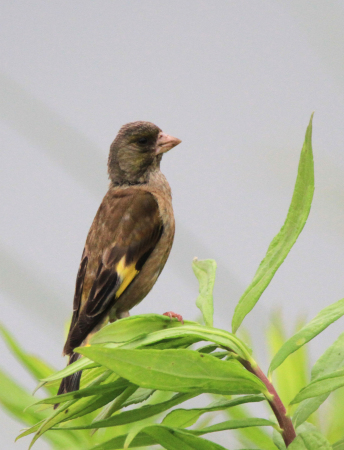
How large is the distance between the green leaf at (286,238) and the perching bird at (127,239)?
0.88 m

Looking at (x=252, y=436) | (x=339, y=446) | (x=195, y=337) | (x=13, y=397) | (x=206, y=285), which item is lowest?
(x=13, y=397)

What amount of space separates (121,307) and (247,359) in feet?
4.24

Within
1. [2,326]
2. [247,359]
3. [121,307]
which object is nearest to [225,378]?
[247,359]

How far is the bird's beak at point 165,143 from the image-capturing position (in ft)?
9.12

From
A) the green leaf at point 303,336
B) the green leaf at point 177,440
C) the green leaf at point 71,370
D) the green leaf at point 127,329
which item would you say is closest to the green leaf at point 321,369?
the green leaf at point 303,336

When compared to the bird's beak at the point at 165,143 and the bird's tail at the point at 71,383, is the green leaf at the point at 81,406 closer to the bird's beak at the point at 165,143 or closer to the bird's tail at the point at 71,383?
the bird's tail at the point at 71,383

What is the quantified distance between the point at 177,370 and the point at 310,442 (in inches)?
11.4

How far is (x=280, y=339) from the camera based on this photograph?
89.6 inches

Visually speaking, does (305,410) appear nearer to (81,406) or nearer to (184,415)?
(184,415)

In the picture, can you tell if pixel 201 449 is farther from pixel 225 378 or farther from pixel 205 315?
pixel 205 315

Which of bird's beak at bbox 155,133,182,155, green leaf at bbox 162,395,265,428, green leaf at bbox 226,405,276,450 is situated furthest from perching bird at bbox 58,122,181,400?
green leaf at bbox 162,395,265,428

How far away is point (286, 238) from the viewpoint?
4.46 ft

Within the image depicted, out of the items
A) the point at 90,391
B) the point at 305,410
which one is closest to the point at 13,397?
the point at 90,391

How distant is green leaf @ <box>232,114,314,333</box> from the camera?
50.8 inches
